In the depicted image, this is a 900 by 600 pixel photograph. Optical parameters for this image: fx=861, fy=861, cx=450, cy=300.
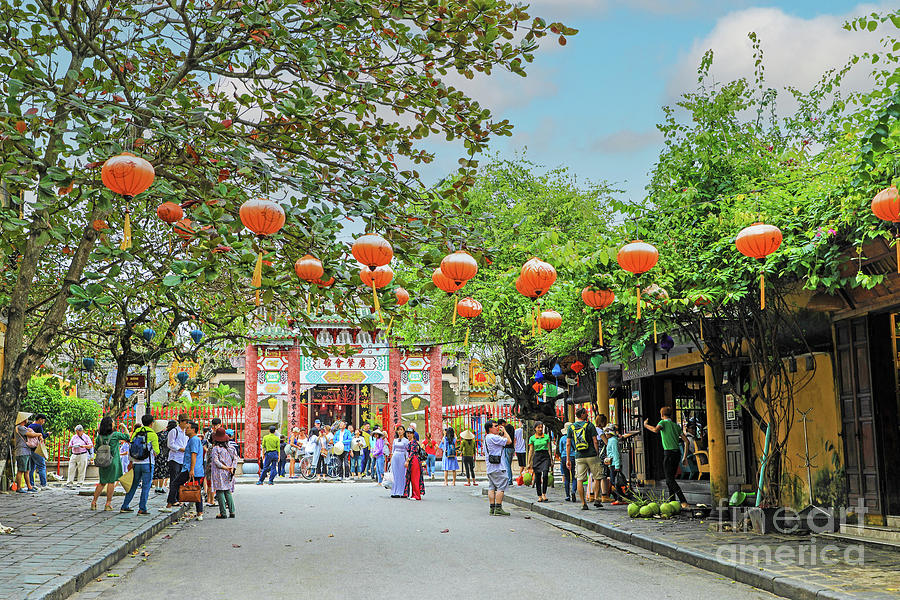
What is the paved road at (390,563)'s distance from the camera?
327 inches

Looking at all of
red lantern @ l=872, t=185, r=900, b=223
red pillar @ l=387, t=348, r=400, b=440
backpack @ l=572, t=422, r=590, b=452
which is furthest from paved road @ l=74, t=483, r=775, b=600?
red pillar @ l=387, t=348, r=400, b=440

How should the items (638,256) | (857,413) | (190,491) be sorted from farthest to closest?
1. (190,491)
2. (857,413)
3. (638,256)

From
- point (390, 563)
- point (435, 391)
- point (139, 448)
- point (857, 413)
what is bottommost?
point (390, 563)

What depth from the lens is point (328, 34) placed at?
389 inches

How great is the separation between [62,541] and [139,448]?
3560 millimetres

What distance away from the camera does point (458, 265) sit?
902 centimetres

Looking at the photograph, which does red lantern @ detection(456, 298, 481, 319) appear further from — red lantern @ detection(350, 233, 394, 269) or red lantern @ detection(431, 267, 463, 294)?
red lantern @ detection(350, 233, 394, 269)

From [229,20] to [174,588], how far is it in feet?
19.1

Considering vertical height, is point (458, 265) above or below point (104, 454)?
above

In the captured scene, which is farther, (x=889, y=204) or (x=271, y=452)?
(x=271, y=452)

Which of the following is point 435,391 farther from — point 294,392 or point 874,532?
point 874,532

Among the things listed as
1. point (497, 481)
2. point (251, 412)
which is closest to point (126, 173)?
point (497, 481)

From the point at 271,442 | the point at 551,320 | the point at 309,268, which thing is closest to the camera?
the point at 309,268

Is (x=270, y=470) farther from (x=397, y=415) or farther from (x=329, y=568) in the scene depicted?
(x=329, y=568)
